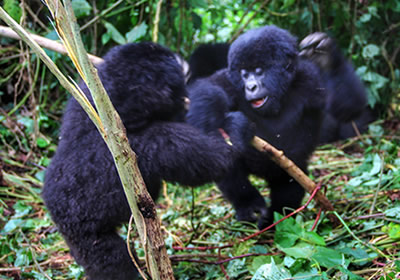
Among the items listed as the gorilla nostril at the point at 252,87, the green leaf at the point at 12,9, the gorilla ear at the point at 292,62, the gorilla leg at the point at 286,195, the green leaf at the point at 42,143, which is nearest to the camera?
the gorilla nostril at the point at 252,87

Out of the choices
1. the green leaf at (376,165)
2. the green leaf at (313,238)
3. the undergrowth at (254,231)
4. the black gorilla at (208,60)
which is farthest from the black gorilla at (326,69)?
the green leaf at (313,238)

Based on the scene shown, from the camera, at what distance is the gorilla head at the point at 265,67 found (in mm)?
2564

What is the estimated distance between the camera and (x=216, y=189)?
384 cm

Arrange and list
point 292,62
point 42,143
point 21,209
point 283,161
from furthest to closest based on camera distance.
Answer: point 42,143 → point 21,209 → point 292,62 → point 283,161

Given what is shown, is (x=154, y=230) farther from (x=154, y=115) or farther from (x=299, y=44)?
(x=299, y=44)

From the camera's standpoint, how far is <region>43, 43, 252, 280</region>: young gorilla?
212 cm

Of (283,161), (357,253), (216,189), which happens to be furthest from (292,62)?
(216,189)

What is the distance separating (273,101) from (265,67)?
8.4 inches

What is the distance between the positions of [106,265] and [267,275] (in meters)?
0.80

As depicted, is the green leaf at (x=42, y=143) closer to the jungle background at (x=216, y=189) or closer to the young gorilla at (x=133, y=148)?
the jungle background at (x=216, y=189)

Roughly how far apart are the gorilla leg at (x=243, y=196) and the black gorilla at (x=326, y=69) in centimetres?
67

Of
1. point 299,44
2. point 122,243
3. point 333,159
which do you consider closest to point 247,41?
point 299,44

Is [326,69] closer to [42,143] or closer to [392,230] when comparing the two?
[392,230]

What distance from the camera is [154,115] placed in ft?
7.88
